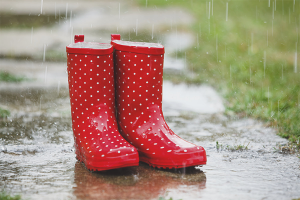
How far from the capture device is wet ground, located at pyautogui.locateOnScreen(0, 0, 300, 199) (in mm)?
1630

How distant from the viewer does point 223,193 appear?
1617 mm

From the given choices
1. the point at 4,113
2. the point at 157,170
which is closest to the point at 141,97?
the point at 157,170

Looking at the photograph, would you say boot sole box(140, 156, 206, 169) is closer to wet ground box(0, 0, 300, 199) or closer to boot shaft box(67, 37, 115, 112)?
wet ground box(0, 0, 300, 199)

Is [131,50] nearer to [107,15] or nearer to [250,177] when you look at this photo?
[250,177]

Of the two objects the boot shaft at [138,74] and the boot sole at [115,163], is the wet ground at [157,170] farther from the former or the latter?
the boot shaft at [138,74]

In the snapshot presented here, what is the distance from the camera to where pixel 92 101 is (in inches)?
76.2

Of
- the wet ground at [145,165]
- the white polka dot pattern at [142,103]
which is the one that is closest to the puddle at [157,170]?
the wet ground at [145,165]

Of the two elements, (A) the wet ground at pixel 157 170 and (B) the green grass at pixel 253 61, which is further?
(B) the green grass at pixel 253 61

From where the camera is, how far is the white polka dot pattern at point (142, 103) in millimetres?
1910

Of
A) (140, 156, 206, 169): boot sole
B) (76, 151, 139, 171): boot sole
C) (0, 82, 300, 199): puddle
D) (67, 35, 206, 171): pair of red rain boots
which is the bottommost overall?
(0, 82, 300, 199): puddle

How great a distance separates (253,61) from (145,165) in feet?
11.2

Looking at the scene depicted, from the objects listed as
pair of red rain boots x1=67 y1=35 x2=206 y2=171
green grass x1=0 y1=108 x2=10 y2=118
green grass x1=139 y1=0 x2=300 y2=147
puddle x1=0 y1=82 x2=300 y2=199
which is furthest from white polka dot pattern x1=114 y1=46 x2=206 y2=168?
green grass x1=0 y1=108 x2=10 y2=118

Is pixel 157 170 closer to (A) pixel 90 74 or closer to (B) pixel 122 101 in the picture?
(B) pixel 122 101

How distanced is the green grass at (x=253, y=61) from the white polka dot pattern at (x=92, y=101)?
3.63 feet
